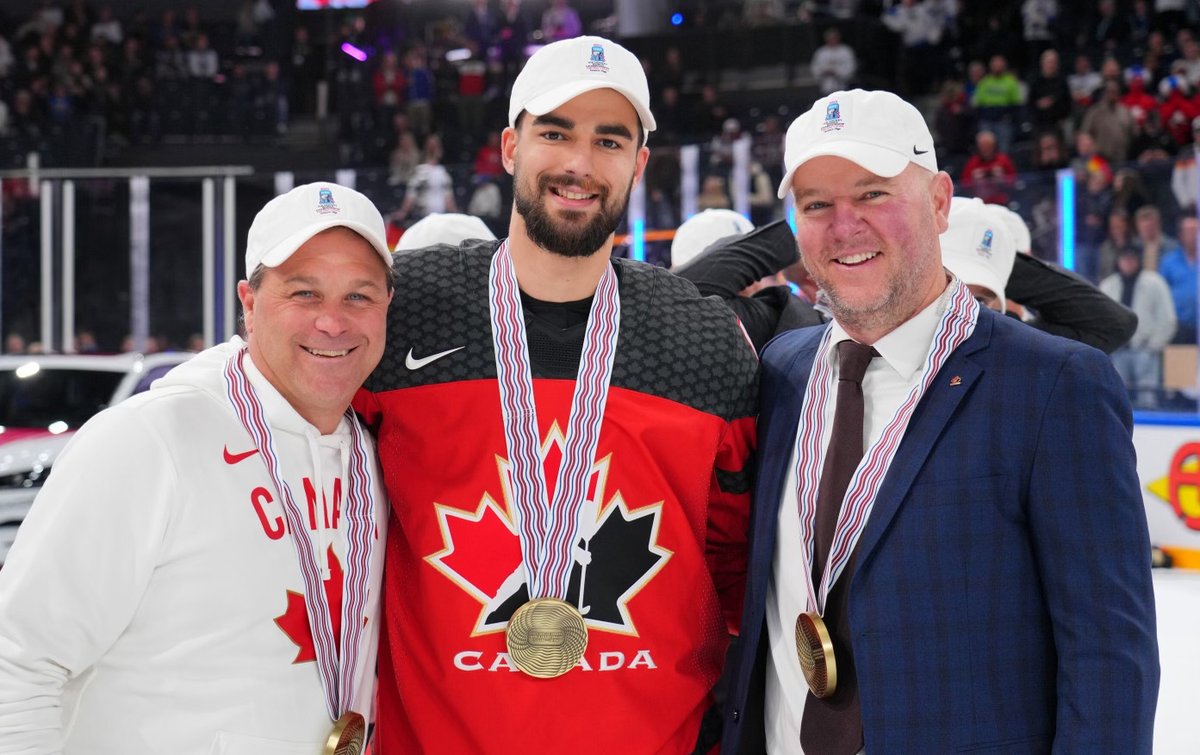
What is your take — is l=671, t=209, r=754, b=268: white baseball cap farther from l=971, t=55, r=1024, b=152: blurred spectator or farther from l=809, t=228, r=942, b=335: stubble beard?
l=971, t=55, r=1024, b=152: blurred spectator

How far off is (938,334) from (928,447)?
0.20m

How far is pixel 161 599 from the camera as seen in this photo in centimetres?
193

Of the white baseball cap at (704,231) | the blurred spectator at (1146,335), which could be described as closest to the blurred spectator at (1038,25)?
the blurred spectator at (1146,335)

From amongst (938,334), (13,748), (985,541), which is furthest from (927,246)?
(13,748)

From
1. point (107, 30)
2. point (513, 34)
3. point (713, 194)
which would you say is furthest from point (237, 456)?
point (107, 30)

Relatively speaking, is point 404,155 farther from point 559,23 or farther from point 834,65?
point 834,65

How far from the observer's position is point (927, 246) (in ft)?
6.95

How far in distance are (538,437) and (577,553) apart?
23cm

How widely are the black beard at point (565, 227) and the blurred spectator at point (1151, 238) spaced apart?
5051 millimetres

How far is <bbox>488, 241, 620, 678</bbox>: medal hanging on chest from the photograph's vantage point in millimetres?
2240

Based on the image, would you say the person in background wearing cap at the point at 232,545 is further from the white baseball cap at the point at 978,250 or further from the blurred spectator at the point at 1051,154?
the blurred spectator at the point at 1051,154

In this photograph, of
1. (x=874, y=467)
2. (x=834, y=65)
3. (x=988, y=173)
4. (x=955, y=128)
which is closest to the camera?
(x=874, y=467)

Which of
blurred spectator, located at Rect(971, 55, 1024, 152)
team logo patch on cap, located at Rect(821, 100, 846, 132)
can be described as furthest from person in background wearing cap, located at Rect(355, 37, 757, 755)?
→ blurred spectator, located at Rect(971, 55, 1024, 152)

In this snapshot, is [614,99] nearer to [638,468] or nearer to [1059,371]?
[638,468]
